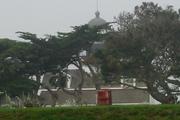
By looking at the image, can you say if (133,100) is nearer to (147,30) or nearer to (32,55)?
(32,55)

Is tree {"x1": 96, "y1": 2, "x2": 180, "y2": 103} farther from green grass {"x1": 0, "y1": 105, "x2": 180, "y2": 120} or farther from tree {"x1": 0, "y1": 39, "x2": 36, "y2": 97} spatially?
green grass {"x1": 0, "y1": 105, "x2": 180, "y2": 120}

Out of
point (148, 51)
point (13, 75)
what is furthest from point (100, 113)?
point (13, 75)

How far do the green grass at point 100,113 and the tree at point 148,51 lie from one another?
17254 millimetres

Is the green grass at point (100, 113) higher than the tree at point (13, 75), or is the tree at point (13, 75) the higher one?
the tree at point (13, 75)

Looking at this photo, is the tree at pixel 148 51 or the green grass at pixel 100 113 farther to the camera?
the tree at pixel 148 51

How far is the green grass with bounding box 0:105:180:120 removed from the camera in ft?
35.8

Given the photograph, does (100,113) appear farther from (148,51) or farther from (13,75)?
(13,75)

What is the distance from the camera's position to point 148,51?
2902 centimetres

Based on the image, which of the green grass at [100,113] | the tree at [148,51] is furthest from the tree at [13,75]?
the green grass at [100,113]

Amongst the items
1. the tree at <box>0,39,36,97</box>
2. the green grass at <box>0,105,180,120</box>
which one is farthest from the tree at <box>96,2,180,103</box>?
the green grass at <box>0,105,180,120</box>

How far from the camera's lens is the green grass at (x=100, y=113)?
10906 mm

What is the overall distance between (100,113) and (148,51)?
713 inches

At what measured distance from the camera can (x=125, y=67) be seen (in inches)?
1176

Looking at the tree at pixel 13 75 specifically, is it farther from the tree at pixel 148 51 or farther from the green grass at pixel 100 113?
the green grass at pixel 100 113
